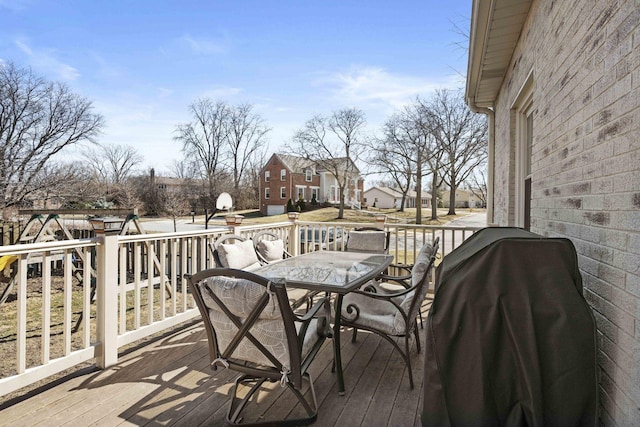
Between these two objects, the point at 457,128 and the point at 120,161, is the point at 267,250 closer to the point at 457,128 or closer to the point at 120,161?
the point at 457,128

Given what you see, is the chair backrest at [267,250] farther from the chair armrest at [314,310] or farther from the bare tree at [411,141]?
the bare tree at [411,141]

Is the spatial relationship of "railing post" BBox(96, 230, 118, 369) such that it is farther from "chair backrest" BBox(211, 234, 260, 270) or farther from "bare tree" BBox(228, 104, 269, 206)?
"bare tree" BBox(228, 104, 269, 206)

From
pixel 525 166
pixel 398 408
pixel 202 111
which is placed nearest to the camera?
pixel 398 408

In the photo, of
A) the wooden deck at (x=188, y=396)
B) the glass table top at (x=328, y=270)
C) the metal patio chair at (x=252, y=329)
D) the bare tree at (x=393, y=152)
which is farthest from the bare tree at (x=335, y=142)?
the metal patio chair at (x=252, y=329)

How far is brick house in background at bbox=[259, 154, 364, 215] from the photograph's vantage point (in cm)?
3312

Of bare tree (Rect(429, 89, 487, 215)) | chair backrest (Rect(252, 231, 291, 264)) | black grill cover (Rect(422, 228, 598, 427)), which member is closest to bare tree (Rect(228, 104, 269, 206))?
bare tree (Rect(429, 89, 487, 215))

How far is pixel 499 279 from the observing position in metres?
1.42

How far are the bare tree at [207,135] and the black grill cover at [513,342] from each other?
104ft

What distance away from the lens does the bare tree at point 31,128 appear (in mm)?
11195

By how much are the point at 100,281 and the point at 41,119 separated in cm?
1346

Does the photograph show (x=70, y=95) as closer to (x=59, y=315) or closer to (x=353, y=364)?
(x=59, y=315)

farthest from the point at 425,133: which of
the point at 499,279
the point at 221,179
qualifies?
the point at 221,179

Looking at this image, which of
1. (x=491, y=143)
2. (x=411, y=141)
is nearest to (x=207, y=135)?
(x=411, y=141)

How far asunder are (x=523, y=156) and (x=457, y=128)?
49.2ft
